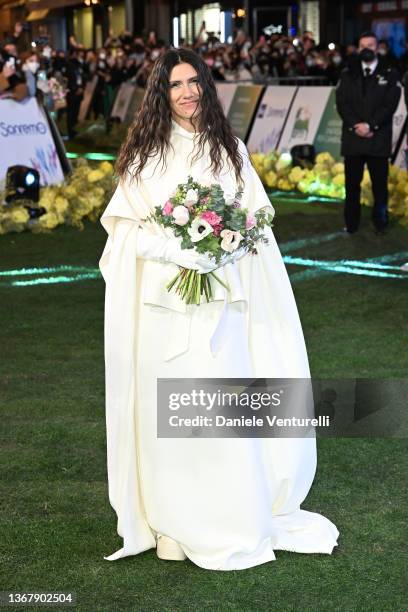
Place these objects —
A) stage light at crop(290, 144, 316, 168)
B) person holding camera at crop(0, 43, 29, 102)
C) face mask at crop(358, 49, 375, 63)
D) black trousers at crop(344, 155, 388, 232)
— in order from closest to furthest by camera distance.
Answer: face mask at crop(358, 49, 375, 63), black trousers at crop(344, 155, 388, 232), person holding camera at crop(0, 43, 29, 102), stage light at crop(290, 144, 316, 168)

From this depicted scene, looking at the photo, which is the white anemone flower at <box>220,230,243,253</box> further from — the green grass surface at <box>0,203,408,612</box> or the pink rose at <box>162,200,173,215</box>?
the green grass surface at <box>0,203,408,612</box>

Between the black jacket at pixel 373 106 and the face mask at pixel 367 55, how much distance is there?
0.09 metres

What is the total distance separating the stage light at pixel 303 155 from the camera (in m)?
16.3

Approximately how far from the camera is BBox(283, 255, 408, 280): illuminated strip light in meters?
10.5

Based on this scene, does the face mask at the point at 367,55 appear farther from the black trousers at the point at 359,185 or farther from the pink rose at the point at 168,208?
the pink rose at the point at 168,208

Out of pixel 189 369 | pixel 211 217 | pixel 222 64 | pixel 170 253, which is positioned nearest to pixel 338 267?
pixel 189 369

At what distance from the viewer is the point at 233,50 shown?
28.6 metres

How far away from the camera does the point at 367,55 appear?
1174 cm

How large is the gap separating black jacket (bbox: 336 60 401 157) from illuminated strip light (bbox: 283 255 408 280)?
4.69 ft

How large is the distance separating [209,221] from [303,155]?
12408 mm

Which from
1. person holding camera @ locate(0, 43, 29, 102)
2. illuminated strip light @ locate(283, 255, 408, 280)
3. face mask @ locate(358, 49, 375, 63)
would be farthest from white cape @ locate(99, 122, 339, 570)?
person holding camera @ locate(0, 43, 29, 102)

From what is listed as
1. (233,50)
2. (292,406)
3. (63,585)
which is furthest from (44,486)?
(233,50)

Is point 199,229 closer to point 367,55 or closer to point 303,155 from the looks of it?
point 367,55

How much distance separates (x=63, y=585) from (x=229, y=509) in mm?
735
